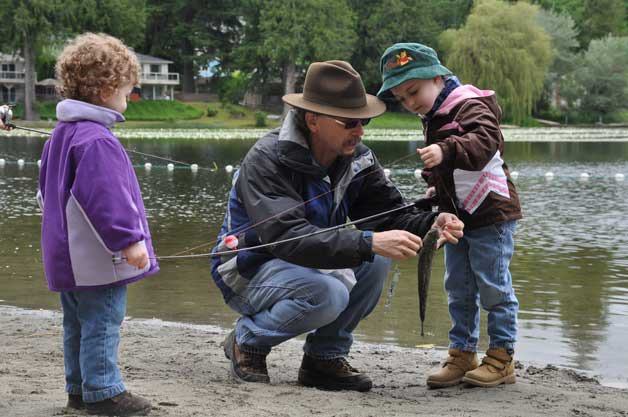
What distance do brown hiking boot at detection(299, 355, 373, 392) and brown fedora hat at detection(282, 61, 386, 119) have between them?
3.78 ft

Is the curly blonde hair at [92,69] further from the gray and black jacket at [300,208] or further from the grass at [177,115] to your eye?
the grass at [177,115]

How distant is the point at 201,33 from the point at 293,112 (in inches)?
2572

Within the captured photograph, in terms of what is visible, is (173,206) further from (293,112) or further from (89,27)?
(89,27)

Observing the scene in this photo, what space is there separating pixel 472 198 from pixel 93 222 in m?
1.79

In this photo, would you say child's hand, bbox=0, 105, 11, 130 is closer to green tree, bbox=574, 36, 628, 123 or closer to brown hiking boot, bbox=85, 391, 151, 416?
brown hiking boot, bbox=85, 391, 151, 416

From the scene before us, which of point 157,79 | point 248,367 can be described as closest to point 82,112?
point 248,367

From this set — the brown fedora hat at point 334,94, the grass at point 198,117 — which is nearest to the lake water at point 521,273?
the brown fedora hat at point 334,94

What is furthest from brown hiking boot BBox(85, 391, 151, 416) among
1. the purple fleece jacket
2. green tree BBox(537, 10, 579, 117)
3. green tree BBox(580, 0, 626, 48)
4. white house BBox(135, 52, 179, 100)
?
green tree BBox(580, 0, 626, 48)

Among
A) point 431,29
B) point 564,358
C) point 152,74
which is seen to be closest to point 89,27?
point 152,74

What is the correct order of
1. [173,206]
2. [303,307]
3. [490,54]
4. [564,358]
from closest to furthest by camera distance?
[303,307] < [564,358] < [173,206] < [490,54]

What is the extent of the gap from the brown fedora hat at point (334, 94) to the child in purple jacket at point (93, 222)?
2.73ft

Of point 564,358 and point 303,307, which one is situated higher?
point 303,307

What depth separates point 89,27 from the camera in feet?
196

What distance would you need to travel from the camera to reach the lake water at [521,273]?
590 centimetres
